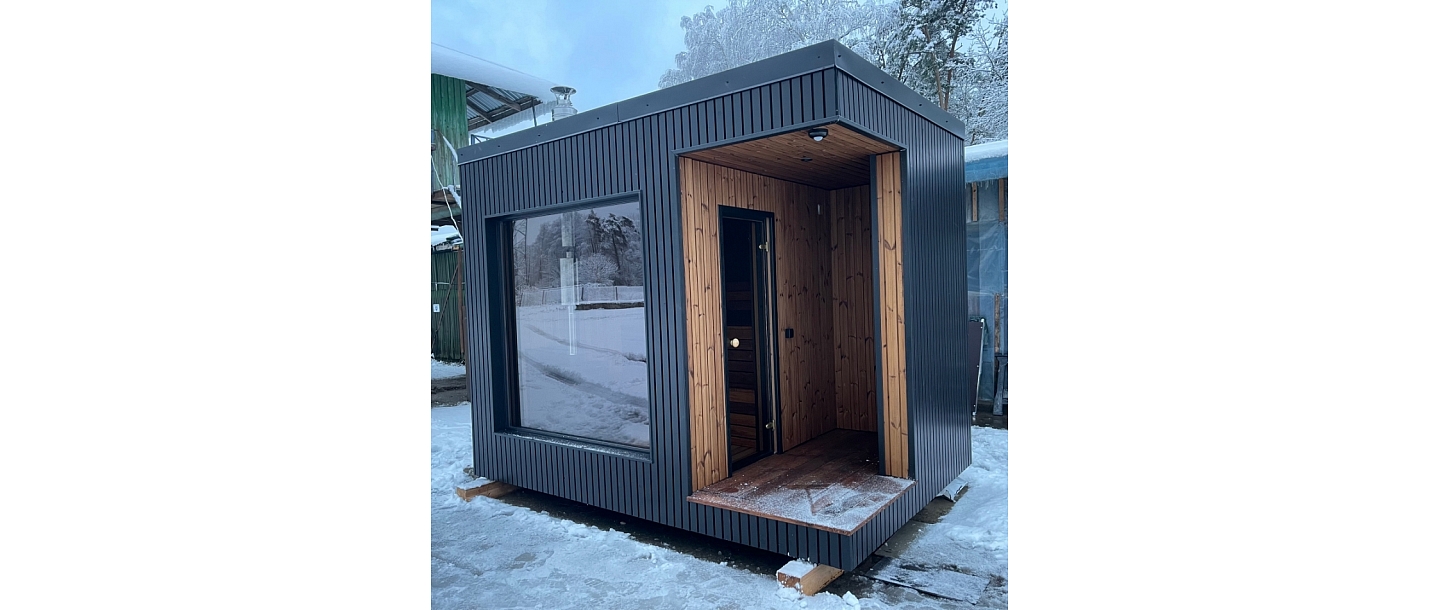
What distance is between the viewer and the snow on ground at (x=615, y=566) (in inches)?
114

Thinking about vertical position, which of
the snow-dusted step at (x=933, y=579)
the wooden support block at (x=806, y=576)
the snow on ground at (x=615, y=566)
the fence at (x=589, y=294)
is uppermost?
the fence at (x=589, y=294)

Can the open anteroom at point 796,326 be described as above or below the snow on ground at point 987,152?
below

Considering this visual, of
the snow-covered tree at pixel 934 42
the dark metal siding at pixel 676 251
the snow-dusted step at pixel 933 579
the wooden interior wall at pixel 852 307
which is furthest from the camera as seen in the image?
the snow-covered tree at pixel 934 42

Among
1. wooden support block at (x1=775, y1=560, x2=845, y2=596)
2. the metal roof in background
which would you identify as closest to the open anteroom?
wooden support block at (x1=775, y1=560, x2=845, y2=596)

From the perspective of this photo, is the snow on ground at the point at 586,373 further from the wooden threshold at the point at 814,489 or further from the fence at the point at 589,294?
the wooden threshold at the point at 814,489

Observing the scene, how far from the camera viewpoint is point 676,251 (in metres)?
3.54

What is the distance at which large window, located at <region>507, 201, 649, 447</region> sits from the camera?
12.7ft

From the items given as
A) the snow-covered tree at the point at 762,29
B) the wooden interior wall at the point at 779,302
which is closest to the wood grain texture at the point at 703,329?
the wooden interior wall at the point at 779,302

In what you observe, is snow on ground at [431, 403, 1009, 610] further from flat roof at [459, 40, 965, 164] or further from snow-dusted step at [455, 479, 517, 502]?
flat roof at [459, 40, 965, 164]

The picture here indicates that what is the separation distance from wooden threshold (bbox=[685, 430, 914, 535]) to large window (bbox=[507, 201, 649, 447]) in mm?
658

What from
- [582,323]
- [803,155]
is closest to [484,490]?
[582,323]

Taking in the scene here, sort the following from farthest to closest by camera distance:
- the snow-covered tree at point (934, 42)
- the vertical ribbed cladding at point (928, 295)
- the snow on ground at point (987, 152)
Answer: the snow-covered tree at point (934, 42) → the snow on ground at point (987, 152) → the vertical ribbed cladding at point (928, 295)

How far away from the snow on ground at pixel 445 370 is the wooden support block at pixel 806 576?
27.4ft

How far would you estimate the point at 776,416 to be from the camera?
4.34m
